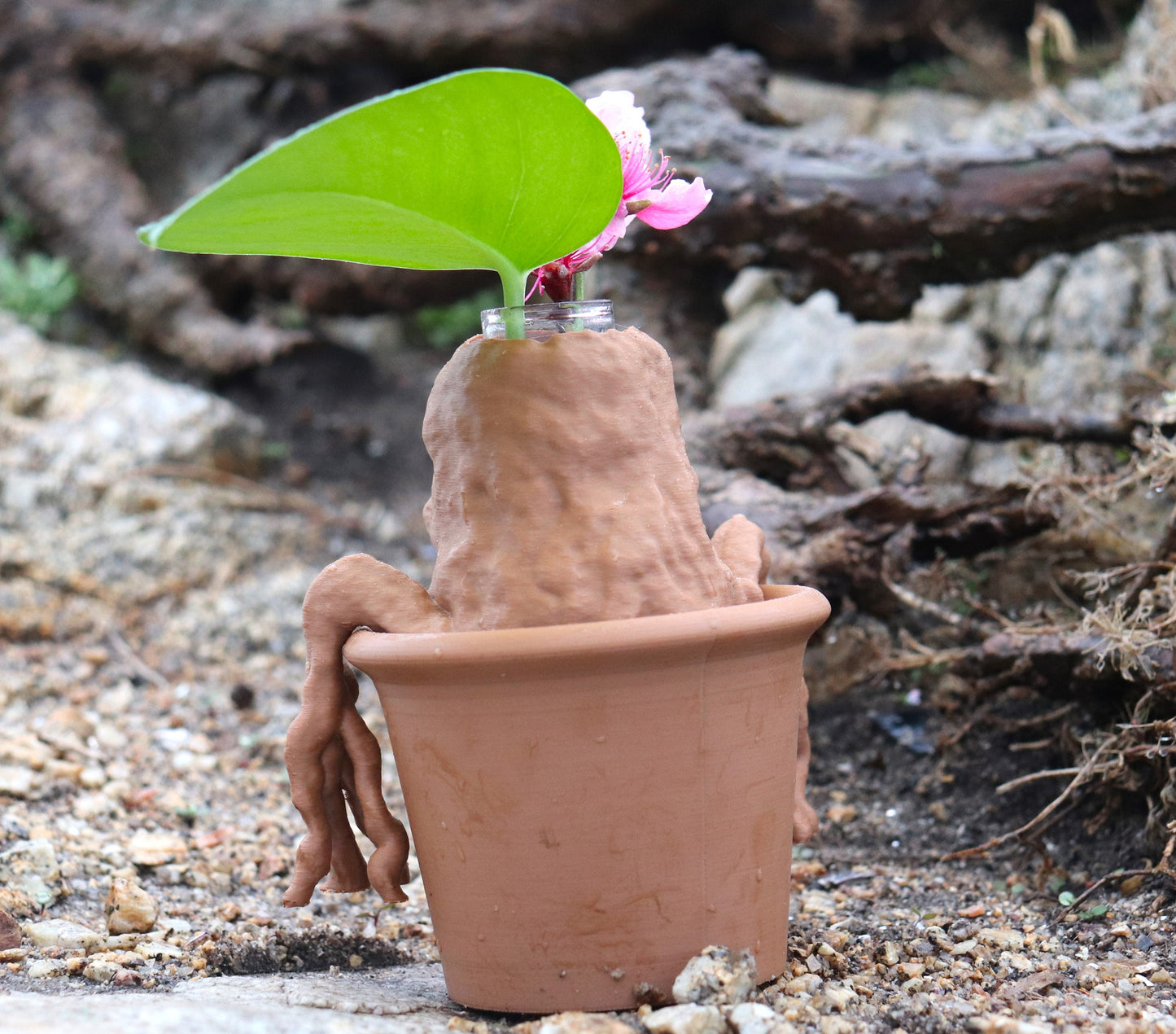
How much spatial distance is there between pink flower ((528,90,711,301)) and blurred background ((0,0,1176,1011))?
3.50 feet

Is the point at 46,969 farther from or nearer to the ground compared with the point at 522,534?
nearer to the ground

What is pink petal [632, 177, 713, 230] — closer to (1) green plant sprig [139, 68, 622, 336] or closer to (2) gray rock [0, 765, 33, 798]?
(1) green plant sprig [139, 68, 622, 336]

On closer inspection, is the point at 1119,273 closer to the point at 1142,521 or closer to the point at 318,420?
the point at 1142,521

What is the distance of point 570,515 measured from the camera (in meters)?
1.46

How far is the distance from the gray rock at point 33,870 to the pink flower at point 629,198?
1.29 meters

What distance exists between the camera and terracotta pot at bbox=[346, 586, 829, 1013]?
4.51 ft

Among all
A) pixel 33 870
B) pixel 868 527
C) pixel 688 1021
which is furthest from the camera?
pixel 868 527

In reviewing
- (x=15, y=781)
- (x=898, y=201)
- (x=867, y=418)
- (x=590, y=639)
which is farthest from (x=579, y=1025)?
(x=898, y=201)

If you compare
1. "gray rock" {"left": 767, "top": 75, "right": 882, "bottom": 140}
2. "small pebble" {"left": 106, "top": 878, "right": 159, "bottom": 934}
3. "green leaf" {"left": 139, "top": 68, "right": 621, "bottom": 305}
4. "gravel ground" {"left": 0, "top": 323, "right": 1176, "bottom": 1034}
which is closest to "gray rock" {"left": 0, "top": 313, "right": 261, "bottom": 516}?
"gravel ground" {"left": 0, "top": 323, "right": 1176, "bottom": 1034}

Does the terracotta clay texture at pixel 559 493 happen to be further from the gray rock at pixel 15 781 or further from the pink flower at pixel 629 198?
the gray rock at pixel 15 781

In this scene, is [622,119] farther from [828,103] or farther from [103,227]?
[828,103]

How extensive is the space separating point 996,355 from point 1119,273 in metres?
0.47

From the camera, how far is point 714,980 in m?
1.37

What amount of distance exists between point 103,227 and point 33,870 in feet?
12.3
